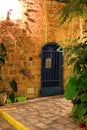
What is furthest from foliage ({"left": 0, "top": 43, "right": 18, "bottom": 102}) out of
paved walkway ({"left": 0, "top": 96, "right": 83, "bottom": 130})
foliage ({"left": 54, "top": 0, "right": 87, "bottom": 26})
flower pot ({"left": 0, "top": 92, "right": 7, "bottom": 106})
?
foliage ({"left": 54, "top": 0, "right": 87, "bottom": 26})

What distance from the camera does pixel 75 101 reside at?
20.4 ft

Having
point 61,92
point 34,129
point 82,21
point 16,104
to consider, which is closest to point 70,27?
point 82,21

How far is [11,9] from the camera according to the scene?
8.80 metres

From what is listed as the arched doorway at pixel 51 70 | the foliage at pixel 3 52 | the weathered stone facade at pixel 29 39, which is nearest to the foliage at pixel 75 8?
the weathered stone facade at pixel 29 39

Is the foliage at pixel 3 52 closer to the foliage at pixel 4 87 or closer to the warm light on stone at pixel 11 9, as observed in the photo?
the foliage at pixel 4 87

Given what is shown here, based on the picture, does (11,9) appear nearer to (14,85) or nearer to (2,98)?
(14,85)

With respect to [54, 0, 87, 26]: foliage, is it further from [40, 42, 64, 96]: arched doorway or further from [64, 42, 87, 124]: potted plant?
[40, 42, 64, 96]: arched doorway

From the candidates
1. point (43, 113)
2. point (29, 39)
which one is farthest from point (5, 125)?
point (29, 39)

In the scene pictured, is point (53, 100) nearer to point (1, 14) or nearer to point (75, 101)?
point (75, 101)

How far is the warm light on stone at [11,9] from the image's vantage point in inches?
341

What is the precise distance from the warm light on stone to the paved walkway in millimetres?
3324

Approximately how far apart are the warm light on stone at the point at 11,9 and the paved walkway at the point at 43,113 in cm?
332

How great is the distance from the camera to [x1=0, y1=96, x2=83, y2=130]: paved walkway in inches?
→ 238

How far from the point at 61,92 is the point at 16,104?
98.3 inches
